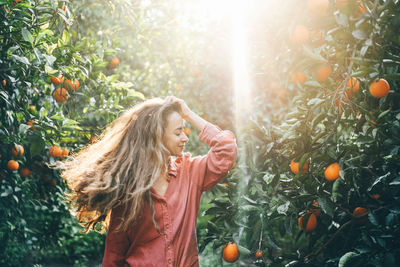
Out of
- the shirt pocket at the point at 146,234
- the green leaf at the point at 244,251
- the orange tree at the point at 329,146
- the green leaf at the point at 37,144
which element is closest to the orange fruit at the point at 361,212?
the orange tree at the point at 329,146

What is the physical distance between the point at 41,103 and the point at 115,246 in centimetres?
139

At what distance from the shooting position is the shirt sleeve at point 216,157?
1.60 m

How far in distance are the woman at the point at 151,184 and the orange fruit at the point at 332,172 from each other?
0.40m

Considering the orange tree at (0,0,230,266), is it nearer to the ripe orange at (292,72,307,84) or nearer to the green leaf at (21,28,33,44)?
the green leaf at (21,28,33,44)

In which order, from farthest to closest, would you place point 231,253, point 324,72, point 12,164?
point 12,164
point 231,253
point 324,72

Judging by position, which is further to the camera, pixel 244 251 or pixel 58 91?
pixel 58 91

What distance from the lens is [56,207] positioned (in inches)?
123

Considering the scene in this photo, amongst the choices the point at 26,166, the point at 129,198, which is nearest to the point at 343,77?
the point at 129,198

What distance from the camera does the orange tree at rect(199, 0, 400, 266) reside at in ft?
4.27

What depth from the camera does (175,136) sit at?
1658mm

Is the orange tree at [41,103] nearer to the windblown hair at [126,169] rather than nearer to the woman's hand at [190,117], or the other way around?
the windblown hair at [126,169]

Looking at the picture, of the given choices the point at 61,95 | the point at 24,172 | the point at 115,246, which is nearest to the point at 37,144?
the point at 61,95

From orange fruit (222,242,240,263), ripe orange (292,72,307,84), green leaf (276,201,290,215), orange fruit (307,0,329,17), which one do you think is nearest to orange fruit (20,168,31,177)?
orange fruit (222,242,240,263)

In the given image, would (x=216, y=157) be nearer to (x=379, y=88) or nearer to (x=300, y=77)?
(x=300, y=77)
